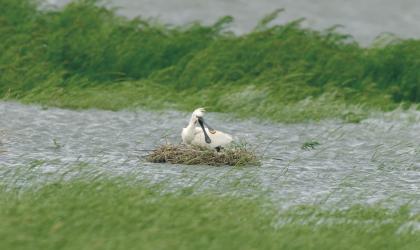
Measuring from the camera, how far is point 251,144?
18750mm

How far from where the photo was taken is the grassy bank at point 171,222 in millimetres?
10641

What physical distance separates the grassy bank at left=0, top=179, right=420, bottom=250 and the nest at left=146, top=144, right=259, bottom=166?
329 centimetres

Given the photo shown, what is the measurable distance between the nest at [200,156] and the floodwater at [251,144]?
223 mm

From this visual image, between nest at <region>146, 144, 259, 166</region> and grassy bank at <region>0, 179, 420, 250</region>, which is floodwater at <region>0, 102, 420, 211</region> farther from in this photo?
grassy bank at <region>0, 179, 420, 250</region>

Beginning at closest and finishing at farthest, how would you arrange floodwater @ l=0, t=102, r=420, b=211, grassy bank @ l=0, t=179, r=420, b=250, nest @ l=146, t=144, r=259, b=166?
1. grassy bank @ l=0, t=179, r=420, b=250
2. floodwater @ l=0, t=102, r=420, b=211
3. nest @ l=146, t=144, r=259, b=166

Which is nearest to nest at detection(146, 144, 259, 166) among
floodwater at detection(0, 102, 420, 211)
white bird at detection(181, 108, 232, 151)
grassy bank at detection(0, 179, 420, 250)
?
white bird at detection(181, 108, 232, 151)

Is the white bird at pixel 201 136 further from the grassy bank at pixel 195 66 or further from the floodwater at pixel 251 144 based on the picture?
the grassy bank at pixel 195 66

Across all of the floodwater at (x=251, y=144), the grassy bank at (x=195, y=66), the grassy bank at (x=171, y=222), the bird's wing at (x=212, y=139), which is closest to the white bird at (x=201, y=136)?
the bird's wing at (x=212, y=139)

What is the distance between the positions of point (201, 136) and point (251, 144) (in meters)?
2.55

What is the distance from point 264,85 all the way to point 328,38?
11.2 ft

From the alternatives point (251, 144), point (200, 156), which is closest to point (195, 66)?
point (251, 144)

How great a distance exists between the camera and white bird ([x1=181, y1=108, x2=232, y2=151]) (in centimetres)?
1633

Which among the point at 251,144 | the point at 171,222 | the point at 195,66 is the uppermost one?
the point at 195,66

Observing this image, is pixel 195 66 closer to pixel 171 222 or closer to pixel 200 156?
pixel 200 156
